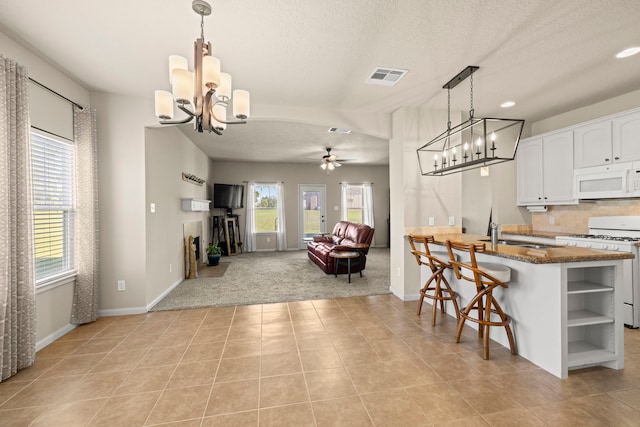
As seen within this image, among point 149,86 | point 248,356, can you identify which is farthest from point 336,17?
point 248,356

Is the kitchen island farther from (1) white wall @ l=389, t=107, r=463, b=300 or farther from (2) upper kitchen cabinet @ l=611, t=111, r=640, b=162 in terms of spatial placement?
(2) upper kitchen cabinet @ l=611, t=111, r=640, b=162

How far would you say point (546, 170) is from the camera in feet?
14.2

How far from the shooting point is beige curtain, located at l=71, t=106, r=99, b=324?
317cm

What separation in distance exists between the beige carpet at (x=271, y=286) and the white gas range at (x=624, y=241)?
2.59 meters

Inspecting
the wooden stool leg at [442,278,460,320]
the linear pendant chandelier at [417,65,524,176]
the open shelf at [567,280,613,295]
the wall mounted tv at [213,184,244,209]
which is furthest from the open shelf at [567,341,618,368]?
the wall mounted tv at [213,184,244,209]

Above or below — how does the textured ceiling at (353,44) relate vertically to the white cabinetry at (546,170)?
above

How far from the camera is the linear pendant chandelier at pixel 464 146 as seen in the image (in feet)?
8.63

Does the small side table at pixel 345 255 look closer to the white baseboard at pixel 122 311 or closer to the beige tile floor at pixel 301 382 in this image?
the beige tile floor at pixel 301 382

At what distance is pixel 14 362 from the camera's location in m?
2.24

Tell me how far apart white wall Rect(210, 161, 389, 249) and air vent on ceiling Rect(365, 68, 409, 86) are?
605 cm

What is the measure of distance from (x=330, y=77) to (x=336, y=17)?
39.0 inches

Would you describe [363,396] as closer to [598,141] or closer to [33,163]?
[33,163]

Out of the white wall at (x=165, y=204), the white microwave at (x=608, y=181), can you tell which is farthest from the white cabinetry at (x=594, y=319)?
the white wall at (x=165, y=204)

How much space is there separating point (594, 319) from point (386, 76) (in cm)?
289
